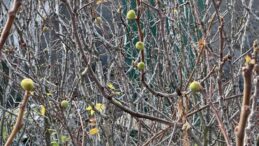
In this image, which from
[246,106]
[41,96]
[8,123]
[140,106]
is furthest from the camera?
[8,123]

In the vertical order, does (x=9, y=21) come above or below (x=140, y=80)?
above

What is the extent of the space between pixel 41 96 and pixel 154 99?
3.64ft

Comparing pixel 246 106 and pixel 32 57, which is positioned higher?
pixel 32 57

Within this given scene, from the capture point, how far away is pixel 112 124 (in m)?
3.04

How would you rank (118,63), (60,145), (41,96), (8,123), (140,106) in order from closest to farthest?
1. (41,96)
2. (118,63)
3. (60,145)
4. (140,106)
5. (8,123)

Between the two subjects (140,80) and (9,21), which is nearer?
(9,21)

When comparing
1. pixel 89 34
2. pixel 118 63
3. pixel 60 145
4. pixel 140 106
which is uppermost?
pixel 89 34

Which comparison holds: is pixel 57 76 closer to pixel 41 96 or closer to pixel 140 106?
pixel 140 106

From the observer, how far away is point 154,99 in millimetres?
3762

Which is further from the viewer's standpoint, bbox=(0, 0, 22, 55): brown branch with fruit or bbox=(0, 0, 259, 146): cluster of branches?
bbox=(0, 0, 259, 146): cluster of branches

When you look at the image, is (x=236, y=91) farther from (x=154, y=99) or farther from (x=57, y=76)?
(x=57, y=76)

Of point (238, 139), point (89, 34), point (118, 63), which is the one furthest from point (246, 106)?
point (89, 34)

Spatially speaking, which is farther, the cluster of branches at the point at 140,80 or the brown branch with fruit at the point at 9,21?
the cluster of branches at the point at 140,80

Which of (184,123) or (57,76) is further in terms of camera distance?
(57,76)
